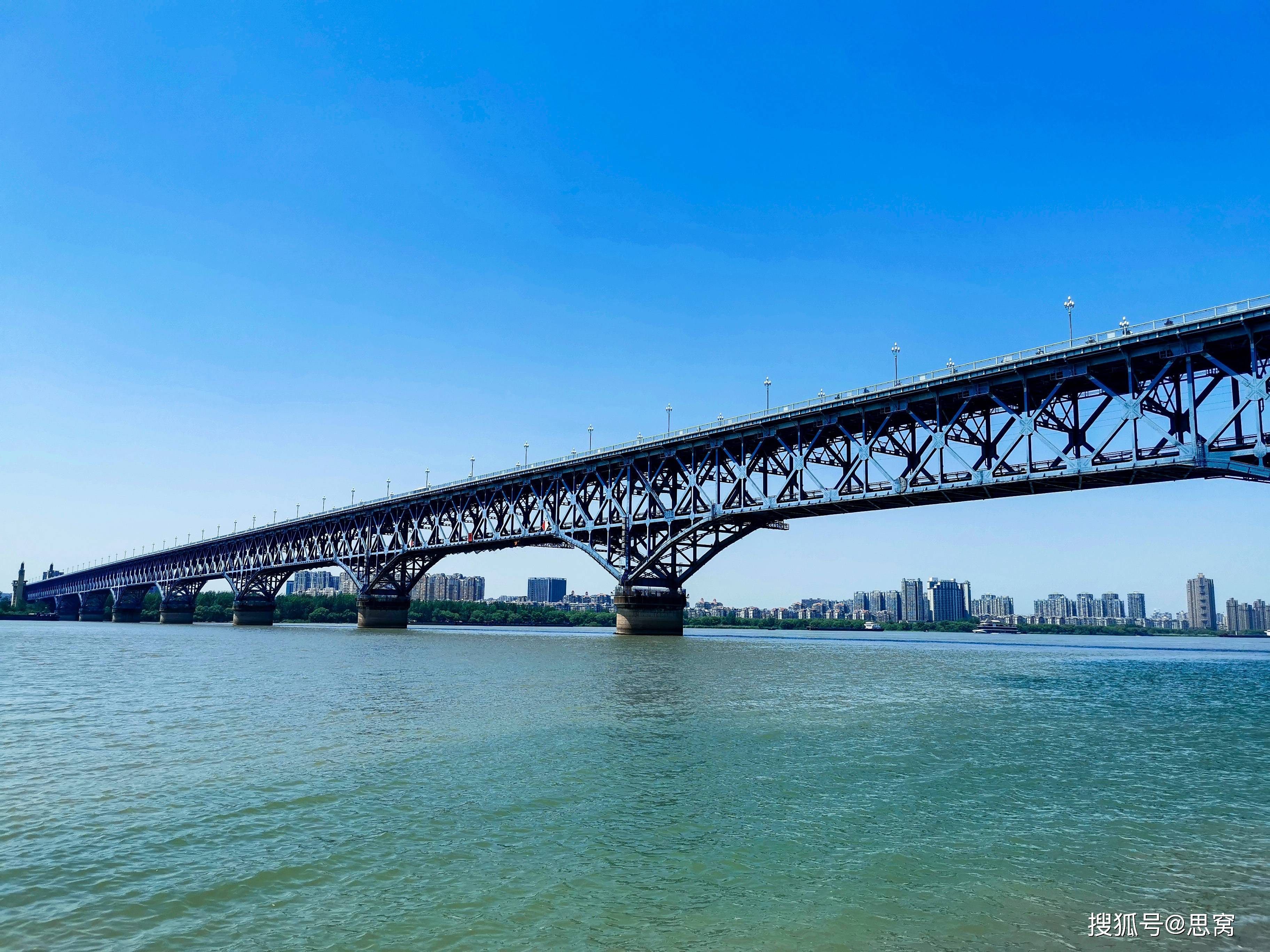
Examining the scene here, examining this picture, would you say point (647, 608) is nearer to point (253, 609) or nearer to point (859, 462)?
point (859, 462)

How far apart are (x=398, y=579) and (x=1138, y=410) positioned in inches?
4266

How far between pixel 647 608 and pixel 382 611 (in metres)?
58.6

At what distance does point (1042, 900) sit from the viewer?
9664mm

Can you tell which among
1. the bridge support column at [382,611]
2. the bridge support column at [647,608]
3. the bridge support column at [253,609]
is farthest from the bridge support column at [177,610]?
the bridge support column at [647,608]

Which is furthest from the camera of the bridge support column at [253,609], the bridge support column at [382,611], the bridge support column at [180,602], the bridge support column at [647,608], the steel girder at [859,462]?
the bridge support column at [180,602]

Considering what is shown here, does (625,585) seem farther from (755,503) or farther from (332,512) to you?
(332,512)

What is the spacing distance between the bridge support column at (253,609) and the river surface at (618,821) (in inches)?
5467

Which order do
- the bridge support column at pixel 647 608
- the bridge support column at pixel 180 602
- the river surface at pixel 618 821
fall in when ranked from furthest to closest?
the bridge support column at pixel 180 602 → the bridge support column at pixel 647 608 → the river surface at pixel 618 821

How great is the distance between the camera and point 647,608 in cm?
8681

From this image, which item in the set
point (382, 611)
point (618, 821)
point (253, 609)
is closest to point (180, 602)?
point (253, 609)

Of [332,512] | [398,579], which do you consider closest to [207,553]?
[332,512]

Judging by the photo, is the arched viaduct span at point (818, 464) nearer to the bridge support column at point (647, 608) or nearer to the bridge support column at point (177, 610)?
the bridge support column at point (647, 608)

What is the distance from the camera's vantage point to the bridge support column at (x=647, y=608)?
283 feet

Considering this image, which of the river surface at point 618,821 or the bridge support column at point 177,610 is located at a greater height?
the river surface at point 618,821
